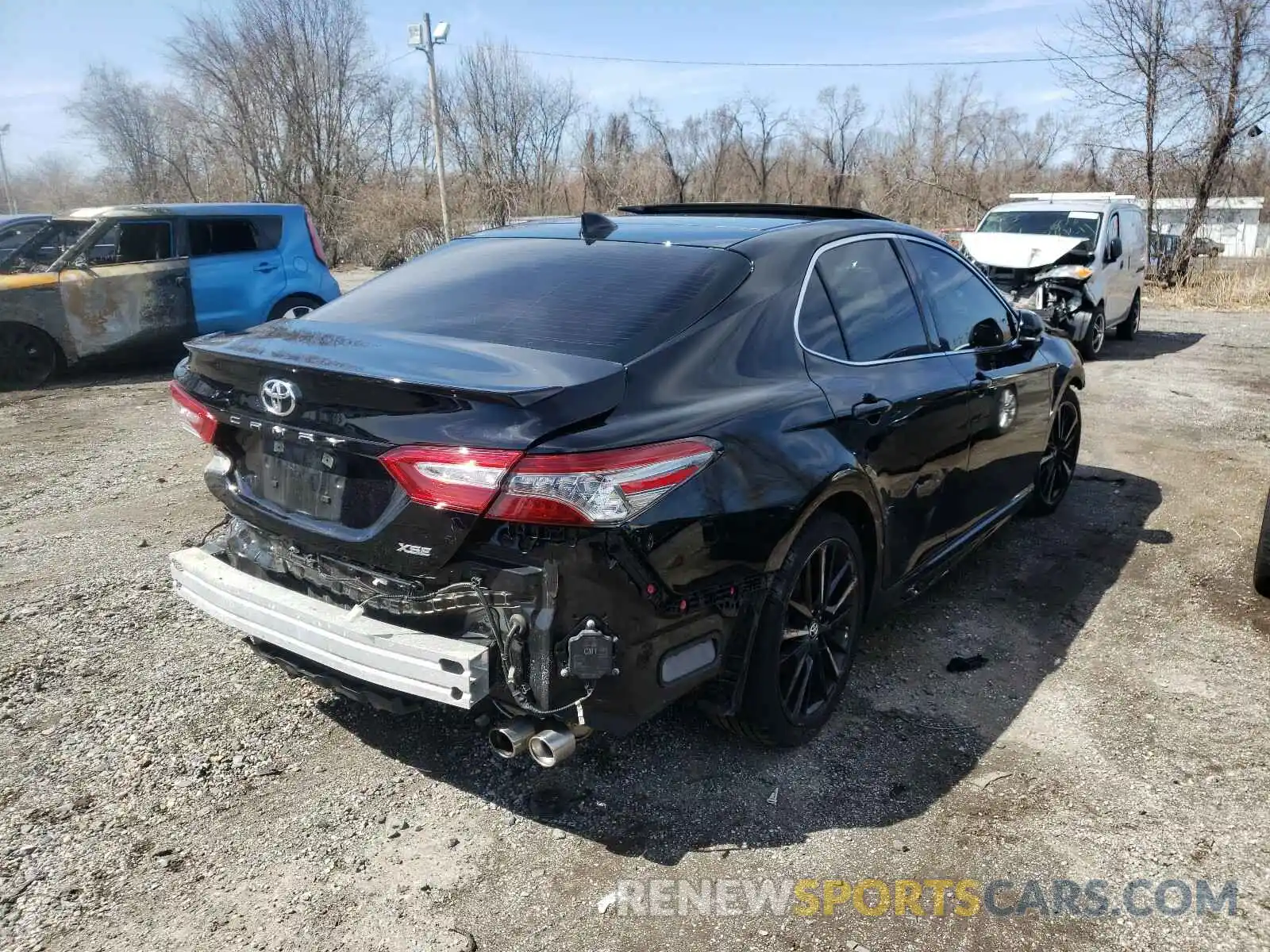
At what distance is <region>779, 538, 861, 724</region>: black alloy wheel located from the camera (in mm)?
2957

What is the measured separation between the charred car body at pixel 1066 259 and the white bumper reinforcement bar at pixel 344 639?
10487 mm

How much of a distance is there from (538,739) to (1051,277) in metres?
11.1

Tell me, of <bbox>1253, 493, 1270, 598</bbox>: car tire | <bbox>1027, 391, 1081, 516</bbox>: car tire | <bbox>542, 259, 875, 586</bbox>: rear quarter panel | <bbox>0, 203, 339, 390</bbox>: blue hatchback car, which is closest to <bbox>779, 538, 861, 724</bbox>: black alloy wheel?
<bbox>542, 259, 875, 586</bbox>: rear quarter panel

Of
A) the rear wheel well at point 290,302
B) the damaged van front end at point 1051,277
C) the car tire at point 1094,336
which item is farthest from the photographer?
the car tire at point 1094,336

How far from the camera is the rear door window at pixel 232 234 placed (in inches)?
395

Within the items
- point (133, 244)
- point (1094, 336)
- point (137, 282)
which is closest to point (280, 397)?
point (137, 282)

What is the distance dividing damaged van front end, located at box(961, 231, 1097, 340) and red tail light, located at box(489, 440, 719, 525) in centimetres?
1034

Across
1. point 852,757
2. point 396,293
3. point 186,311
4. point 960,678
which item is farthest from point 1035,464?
point 186,311

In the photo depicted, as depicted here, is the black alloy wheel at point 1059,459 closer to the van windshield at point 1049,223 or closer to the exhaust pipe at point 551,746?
the exhaust pipe at point 551,746

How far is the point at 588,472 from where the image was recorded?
2234 mm

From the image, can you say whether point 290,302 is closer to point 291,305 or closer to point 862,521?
point 291,305

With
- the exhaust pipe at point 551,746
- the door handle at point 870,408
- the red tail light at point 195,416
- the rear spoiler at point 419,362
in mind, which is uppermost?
the rear spoiler at point 419,362

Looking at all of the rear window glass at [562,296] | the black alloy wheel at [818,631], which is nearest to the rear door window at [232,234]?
the rear window glass at [562,296]

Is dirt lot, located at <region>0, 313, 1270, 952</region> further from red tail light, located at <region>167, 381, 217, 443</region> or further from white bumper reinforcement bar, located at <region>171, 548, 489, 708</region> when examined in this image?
red tail light, located at <region>167, 381, 217, 443</region>
